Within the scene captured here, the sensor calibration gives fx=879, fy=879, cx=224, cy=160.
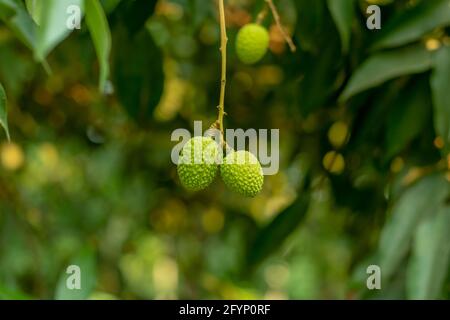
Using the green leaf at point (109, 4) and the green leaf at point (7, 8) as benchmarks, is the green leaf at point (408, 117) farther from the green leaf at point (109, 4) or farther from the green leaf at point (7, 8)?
the green leaf at point (7, 8)

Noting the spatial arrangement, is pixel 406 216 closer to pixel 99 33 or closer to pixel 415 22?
pixel 415 22

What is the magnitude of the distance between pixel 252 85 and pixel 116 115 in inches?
11.8

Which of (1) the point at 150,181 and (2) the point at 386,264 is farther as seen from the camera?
(1) the point at 150,181

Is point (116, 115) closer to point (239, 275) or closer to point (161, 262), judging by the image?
point (239, 275)

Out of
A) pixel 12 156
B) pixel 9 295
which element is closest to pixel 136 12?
pixel 9 295

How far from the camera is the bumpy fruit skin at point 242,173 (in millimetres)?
842

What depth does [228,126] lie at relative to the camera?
5.32ft

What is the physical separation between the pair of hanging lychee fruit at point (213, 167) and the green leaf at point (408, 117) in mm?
301

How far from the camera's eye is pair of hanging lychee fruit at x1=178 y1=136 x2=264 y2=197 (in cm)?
83

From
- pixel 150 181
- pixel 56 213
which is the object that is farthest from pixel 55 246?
pixel 150 181

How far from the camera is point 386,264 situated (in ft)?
3.46

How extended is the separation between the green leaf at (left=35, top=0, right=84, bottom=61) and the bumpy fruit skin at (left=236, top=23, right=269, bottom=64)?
1.31 ft

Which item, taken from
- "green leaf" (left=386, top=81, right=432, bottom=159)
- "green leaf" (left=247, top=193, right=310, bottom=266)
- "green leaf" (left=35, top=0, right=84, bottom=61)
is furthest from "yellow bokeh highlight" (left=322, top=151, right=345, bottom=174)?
"green leaf" (left=35, top=0, right=84, bottom=61)

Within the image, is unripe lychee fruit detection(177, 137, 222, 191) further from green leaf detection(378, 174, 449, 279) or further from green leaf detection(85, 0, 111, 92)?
green leaf detection(378, 174, 449, 279)
